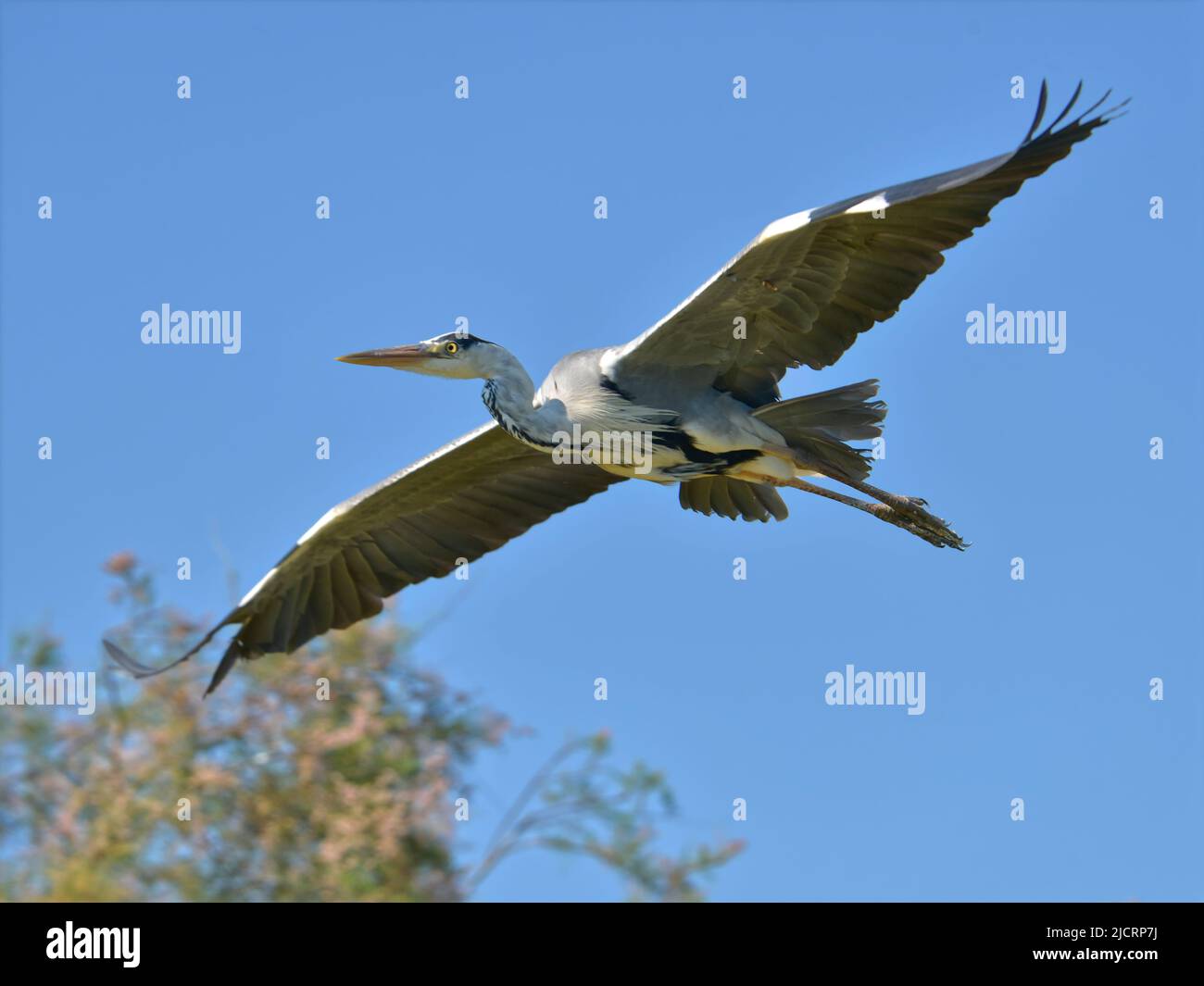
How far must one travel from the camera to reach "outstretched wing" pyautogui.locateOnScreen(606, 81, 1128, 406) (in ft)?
28.1

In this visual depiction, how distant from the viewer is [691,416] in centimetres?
983

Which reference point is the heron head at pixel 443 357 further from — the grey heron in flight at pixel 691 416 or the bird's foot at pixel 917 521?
the bird's foot at pixel 917 521

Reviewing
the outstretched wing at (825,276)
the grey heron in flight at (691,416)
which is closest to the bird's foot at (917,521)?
the grey heron in flight at (691,416)

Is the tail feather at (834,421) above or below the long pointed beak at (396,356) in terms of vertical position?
below

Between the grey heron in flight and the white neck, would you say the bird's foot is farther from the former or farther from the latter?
the white neck

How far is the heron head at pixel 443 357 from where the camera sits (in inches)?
394

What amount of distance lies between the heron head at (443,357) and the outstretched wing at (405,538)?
76cm

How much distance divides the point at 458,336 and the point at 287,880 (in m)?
3.83

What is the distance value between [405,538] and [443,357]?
1.38m

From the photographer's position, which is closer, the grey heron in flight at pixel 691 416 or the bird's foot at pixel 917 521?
the grey heron in flight at pixel 691 416

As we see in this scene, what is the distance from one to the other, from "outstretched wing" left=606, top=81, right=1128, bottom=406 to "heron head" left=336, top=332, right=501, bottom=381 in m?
0.66

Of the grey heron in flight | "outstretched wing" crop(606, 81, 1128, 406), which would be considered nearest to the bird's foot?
the grey heron in flight
